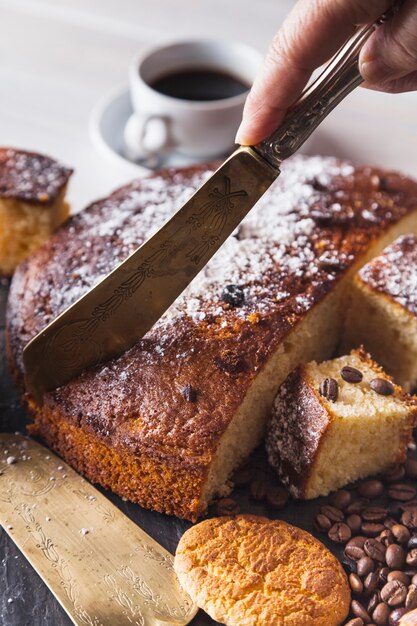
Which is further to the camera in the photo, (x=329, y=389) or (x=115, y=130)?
(x=115, y=130)

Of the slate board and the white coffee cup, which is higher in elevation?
the white coffee cup

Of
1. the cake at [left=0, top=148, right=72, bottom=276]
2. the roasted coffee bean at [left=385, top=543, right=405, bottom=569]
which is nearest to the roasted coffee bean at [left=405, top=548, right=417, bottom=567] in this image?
the roasted coffee bean at [left=385, top=543, right=405, bottom=569]

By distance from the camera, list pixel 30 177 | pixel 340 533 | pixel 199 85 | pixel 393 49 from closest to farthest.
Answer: pixel 393 49 < pixel 340 533 < pixel 30 177 < pixel 199 85

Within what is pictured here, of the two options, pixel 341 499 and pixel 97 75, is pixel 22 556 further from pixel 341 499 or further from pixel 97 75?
pixel 97 75

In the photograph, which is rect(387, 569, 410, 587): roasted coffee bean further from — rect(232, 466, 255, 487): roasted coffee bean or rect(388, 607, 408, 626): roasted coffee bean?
rect(232, 466, 255, 487): roasted coffee bean

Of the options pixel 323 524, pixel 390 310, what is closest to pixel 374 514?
pixel 323 524

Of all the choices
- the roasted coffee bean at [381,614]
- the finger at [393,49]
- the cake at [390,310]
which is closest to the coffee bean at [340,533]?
the roasted coffee bean at [381,614]
